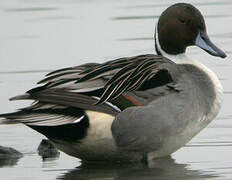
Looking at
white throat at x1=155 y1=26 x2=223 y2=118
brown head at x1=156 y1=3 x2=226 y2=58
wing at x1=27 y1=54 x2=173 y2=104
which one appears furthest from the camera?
brown head at x1=156 y1=3 x2=226 y2=58

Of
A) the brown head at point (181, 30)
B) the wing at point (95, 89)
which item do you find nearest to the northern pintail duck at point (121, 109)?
the wing at point (95, 89)

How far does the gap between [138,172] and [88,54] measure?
3910 millimetres

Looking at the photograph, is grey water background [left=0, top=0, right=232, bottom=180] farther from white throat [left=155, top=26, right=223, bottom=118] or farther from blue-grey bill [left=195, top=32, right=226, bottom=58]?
blue-grey bill [left=195, top=32, right=226, bottom=58]

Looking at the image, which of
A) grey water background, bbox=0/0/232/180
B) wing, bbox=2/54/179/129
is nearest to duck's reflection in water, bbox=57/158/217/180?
grey water background, bbox=0/0/232/180

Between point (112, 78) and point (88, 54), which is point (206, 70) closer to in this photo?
point (112, 78)

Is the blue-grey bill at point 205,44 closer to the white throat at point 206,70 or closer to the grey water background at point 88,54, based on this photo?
the white throat at point 206,70

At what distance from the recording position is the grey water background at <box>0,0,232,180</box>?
7.89 metres

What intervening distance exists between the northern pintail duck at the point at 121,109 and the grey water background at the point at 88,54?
205 millimetres

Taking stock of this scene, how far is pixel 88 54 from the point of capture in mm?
11609

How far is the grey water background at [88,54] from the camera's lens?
311 inches

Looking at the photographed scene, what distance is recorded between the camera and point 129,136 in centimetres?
783

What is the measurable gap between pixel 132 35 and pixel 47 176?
200 inches

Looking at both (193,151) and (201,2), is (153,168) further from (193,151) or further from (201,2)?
(201,2)

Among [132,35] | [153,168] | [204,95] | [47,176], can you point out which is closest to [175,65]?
[204,95]
